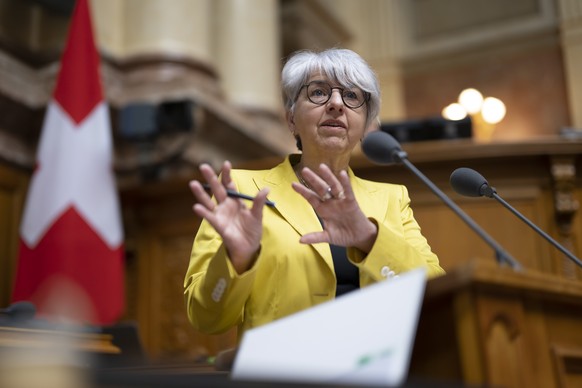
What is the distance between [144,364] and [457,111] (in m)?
6.54

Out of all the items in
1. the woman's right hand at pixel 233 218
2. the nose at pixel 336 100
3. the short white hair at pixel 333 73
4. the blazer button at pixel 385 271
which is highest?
the short white hair at pixel 333 73

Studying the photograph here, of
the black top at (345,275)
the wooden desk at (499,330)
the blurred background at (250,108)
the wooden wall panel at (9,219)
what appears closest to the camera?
the wooden desk at (499,330)

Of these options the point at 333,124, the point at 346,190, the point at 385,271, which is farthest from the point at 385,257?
the point at 333,124

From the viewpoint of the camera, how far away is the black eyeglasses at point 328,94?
5.62 feet

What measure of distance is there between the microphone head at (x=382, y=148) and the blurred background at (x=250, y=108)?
50 centimetres

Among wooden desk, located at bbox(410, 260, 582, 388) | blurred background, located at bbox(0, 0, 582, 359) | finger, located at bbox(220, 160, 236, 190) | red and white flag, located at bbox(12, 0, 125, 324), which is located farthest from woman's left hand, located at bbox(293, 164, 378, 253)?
red and white flag, located at bbox(12, 0, 125, 324)

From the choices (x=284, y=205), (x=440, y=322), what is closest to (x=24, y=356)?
(x=440, y=322)

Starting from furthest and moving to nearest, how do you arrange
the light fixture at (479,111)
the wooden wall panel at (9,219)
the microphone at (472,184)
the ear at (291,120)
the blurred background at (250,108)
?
the light fixture at (479,111) → the wooden wall panel at (9,219) → the blurred background at (250,108) → the ear at (291,120) → the microphone at (472,184)

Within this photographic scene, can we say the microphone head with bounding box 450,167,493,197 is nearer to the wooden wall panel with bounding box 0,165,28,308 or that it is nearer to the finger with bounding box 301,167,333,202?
the finger with bounding box 301,167,333,202

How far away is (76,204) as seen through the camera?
388 centimetres

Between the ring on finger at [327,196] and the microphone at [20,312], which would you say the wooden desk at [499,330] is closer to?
the ring on finger at [327,196]

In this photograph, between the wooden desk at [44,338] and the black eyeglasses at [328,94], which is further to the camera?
the black eyeglasses at [328,94]

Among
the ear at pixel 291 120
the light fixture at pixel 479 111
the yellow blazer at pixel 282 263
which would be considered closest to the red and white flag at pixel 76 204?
the ear at pixel 291 120

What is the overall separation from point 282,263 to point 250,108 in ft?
15.0
